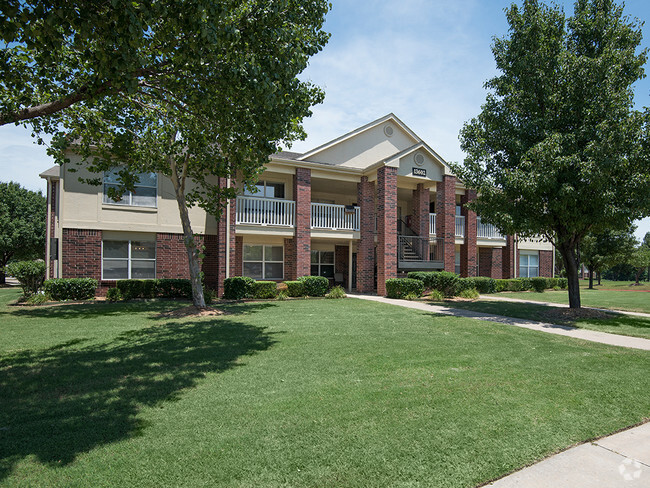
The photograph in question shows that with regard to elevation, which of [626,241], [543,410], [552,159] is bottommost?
[543,410]

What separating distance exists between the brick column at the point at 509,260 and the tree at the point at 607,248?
6.96 metres

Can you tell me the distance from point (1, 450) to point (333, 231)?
15.9m

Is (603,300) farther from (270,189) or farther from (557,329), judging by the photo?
(270,189)

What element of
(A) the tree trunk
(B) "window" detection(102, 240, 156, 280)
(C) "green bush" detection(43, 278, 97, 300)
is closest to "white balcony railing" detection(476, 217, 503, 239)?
(A) the tree trunk

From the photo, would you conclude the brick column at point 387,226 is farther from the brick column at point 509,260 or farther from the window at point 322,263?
the brick column at point 509,260

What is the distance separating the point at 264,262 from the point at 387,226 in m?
6.50

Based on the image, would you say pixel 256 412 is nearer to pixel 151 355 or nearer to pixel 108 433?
pixel 108 433

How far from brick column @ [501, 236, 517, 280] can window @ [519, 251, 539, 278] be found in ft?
6.41

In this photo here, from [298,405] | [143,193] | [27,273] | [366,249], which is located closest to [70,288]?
[27,273]

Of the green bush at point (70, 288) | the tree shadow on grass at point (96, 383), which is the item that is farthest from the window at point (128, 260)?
the tree shadow on grass at point (96, 383)

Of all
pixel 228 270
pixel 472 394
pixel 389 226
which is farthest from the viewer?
pixel 389 226

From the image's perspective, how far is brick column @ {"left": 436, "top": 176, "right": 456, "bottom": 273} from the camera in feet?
66.3

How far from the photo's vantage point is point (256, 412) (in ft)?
13.9

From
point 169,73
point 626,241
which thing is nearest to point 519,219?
point 169,73
